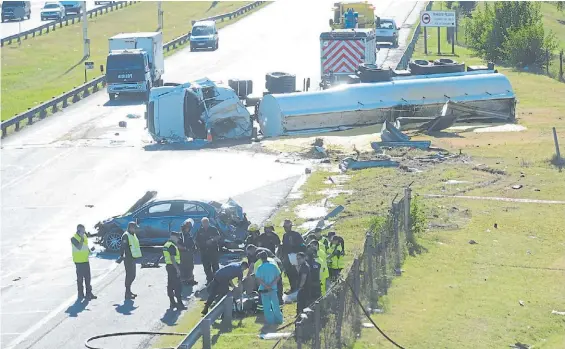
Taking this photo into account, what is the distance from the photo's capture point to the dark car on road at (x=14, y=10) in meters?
88.6

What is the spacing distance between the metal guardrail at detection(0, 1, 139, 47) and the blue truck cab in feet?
42.2

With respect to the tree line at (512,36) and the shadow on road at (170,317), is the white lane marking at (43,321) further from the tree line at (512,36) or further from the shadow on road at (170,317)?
the tree line at (512,36)

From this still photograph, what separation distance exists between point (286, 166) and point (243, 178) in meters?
2.18

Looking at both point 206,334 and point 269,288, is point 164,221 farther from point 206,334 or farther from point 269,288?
point 206,334

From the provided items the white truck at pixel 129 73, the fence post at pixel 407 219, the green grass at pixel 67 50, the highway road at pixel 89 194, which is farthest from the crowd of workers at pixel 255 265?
the green grass at pixel 67 50

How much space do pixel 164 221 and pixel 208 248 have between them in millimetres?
3399

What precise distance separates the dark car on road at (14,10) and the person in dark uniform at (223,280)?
2851 inches

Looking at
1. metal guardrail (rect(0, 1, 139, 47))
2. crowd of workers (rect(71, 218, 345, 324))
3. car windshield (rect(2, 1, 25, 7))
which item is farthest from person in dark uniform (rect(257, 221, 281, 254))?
car windshield (rect(2, 1, 25, 7))

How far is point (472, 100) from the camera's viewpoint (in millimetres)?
41594

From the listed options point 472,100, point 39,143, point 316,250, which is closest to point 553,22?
point 472,100

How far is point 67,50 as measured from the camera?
74.1 meters

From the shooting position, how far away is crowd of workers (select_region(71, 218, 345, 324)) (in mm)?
18938

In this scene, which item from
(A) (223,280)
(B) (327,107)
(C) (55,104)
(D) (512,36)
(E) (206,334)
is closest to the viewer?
(E) (206,334)

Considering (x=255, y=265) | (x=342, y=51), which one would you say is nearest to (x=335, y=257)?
(x=255, y=265)
